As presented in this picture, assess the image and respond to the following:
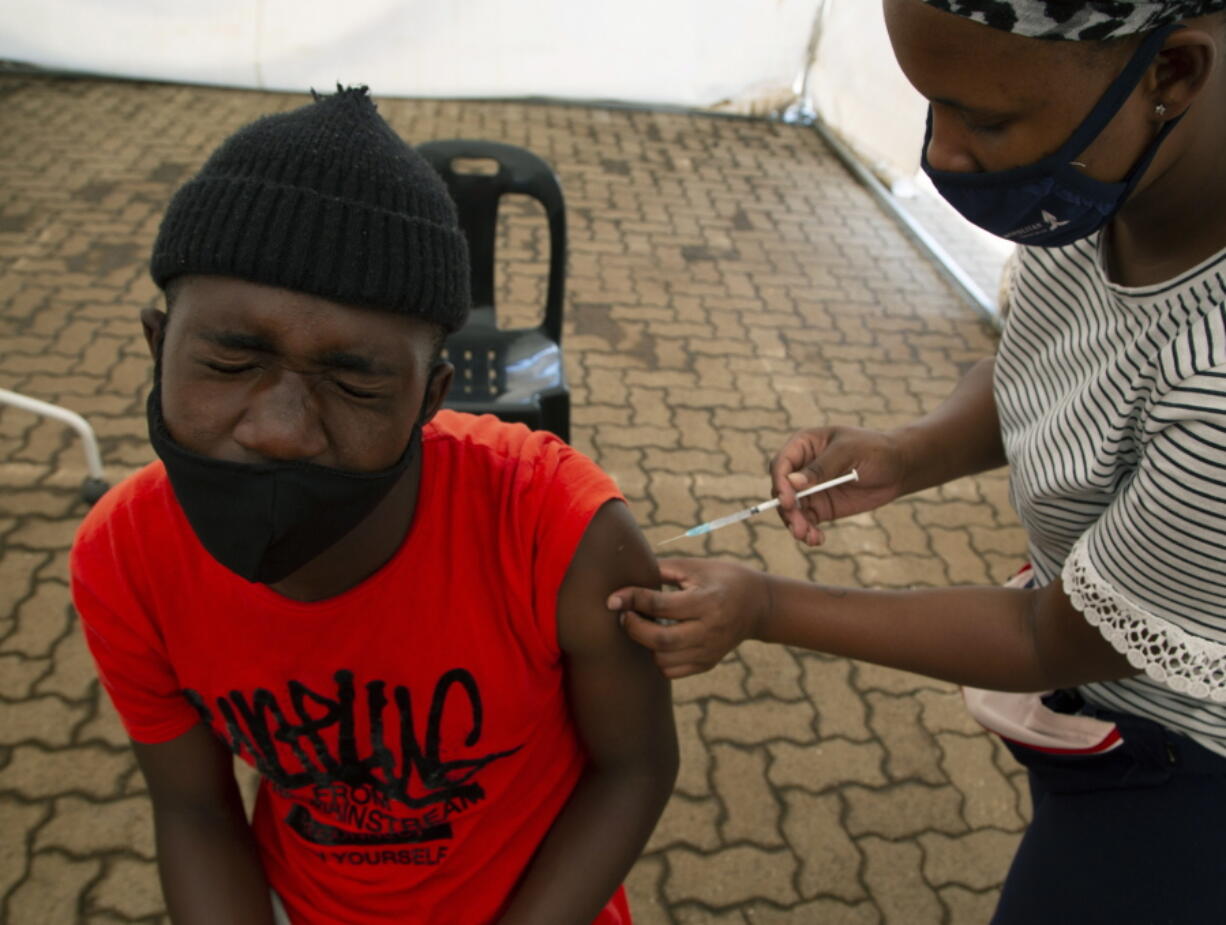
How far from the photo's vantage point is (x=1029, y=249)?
1.67 meters

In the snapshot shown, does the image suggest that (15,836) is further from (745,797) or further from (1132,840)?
(1132,840)

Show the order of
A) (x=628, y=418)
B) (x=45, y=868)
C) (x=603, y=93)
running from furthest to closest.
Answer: (x=603, y=93)
(x=628, y=418)
(x=45, y=868)

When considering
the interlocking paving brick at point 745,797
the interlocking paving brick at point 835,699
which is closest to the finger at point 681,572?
the interlocking paving brick at point 745,797

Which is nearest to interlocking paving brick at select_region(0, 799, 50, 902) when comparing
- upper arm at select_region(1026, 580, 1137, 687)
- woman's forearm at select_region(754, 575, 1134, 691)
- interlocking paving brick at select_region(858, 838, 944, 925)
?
woman's forearm at select_region(754, 575, 1134, 691)

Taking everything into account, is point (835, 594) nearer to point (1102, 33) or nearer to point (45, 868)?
point (1102, 33)

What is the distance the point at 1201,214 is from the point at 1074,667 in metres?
0.62

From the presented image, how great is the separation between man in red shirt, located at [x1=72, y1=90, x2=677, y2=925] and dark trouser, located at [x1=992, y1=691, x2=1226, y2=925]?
63 cm

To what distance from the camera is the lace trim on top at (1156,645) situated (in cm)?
120

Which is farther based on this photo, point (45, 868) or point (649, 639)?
point (45, 868)

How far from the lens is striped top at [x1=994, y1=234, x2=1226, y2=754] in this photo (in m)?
1.13

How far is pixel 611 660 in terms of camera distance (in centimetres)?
140

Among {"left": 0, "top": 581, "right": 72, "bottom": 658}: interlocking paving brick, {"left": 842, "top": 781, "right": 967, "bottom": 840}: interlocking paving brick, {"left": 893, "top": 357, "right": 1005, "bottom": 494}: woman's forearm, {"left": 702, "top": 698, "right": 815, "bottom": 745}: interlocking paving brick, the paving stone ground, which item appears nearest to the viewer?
{"left": 893, "top": 357, "right": 1005, "bottom": 494}: woman's forearm

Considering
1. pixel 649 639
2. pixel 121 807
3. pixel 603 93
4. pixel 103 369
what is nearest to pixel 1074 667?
pixel 649 639

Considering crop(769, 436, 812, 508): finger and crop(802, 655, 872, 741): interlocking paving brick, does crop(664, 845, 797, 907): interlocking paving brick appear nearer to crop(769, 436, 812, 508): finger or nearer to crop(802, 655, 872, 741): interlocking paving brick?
crop(802, 655, 872, 741): interlocking paving brick
